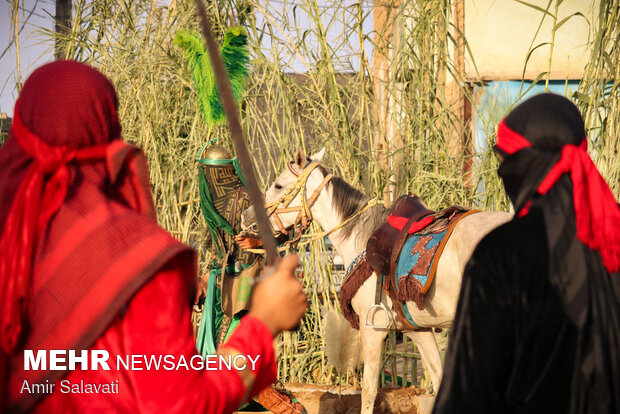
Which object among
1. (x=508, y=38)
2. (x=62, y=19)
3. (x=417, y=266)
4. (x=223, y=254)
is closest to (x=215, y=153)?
(x=223, y=254)

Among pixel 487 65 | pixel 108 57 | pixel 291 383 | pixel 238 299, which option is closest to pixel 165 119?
pixel 108 57

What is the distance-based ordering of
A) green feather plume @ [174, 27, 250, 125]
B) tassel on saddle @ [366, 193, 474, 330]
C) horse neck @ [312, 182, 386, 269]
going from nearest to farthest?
tassel on saddle @ [366, 193, 474, 330], horse neck @ [312, 182, 386, 269], green feather plume @ [174, 27, 250, 125]

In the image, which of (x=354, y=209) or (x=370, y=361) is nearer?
(x=370, y=361)

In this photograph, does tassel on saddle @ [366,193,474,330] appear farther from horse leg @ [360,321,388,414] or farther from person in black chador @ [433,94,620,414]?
person in black chador @ [433,94,620,414]

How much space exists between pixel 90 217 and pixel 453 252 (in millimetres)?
3014

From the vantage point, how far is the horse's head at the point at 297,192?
4832 mm

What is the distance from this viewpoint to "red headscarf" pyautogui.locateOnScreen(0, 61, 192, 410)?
3.89 feet

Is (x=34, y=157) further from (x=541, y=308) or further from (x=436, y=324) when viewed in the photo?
(x=436, y=324)

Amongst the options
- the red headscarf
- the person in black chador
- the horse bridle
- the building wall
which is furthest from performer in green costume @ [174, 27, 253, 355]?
the building wall

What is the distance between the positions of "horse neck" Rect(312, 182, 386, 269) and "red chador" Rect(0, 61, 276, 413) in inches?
138

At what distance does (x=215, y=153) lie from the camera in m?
4.86

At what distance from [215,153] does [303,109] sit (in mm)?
1015

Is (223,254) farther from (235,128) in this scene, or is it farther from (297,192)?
(235,128)

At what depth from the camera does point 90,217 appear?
1228 millimetres
